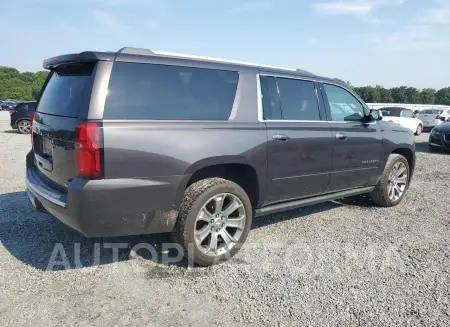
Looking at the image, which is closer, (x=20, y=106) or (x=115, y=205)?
(x=115, y=205)

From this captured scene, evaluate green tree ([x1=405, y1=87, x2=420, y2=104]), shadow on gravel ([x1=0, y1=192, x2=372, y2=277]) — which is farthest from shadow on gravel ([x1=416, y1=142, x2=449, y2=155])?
green tree ([x1=405, y1=87, x2=420, y2=104])

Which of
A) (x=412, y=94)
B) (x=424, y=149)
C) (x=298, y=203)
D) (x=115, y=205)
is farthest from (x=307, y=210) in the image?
(x=412, y=94)

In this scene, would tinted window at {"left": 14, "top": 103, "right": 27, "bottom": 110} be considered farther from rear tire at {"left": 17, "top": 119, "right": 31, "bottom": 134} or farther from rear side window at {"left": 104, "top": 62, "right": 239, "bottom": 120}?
rear side window at {"left": 104, "top": 62, "right": 239, "bottom": 120}

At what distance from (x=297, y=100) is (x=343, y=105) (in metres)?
0.97

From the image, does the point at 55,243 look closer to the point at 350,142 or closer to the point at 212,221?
the point at 212,221

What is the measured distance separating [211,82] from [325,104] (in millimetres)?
1744

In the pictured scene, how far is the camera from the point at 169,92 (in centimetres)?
322

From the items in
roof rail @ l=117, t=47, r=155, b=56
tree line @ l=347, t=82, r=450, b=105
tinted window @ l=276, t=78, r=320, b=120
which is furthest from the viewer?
tree line @ l=347, t=82, r=450, b=105

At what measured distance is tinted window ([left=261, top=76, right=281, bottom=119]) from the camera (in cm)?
386

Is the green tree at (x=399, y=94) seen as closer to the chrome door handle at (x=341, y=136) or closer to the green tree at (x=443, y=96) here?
the green tree at (x=443, y=96)

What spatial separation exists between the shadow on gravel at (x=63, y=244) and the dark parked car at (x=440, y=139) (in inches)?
372

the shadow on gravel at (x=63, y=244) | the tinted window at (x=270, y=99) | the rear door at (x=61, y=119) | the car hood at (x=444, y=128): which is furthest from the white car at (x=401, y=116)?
the rear door at (x=61, y=119)

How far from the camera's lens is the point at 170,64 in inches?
128

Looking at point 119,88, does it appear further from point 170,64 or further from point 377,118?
point 377,118
